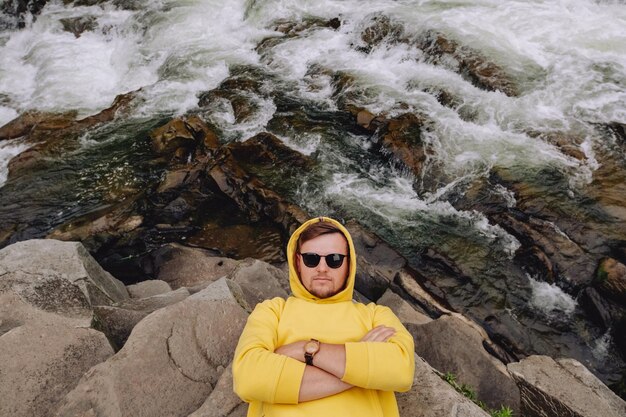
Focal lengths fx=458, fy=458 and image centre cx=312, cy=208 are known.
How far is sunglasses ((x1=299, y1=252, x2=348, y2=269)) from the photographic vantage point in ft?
11.8

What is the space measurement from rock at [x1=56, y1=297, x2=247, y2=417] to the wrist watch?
48.6 inches

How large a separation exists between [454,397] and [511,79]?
9557 mm

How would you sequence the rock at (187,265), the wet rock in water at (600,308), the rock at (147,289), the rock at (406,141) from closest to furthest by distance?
the rock at (147,289)
the wet rock in water at (600,308)
the rock at (187,265)
the rock at (406,141)

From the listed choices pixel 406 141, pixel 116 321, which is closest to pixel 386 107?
pixel 406 141

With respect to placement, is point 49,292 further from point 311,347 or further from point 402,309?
point 402,309

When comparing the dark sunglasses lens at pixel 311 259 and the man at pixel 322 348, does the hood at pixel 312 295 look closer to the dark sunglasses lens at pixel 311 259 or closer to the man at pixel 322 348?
the man at pixel 322 348

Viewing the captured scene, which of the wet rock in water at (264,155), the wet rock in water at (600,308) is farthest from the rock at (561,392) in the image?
the wet rock in water at (264,155)

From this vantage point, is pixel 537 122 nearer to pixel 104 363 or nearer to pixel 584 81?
pixel 584 81

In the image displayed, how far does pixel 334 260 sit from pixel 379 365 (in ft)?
2.89

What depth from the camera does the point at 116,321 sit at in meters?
4.60

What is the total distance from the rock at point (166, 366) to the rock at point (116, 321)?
1.88ft

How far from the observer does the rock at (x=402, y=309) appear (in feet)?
21.2

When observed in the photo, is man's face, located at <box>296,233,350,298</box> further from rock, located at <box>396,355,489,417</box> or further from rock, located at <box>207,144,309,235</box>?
rock, located at <box>207,144,309,235</box>

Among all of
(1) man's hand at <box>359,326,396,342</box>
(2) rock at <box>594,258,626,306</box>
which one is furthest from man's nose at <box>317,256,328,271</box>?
(2) rock at <box>594,258,626,306</box>
